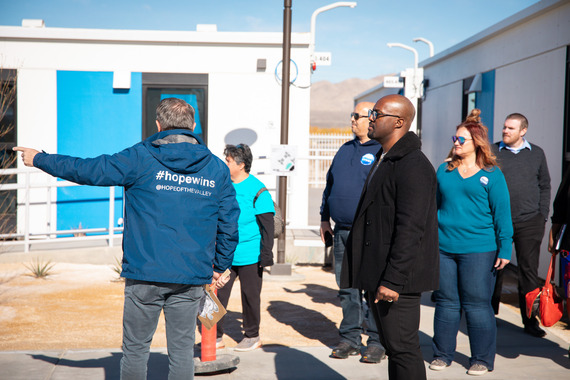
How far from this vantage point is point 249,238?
5.09 metres

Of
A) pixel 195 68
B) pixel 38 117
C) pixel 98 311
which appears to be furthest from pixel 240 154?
pixel 38 117

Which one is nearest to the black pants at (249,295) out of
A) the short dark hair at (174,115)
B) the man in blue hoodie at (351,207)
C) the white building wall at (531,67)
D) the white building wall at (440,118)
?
the man in blue hoodie at (351,207)

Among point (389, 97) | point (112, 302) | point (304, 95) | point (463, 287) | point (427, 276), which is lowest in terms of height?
point (112, 302)

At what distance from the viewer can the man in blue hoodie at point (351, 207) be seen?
193 inches

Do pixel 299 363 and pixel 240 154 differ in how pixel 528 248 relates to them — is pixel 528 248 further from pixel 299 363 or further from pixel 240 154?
pixel 240 154

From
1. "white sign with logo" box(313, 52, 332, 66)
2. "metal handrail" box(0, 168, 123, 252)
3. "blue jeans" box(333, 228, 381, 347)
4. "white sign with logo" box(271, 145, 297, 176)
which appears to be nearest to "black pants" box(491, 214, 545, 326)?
"blue jeans" box(333, 228, 381, 347)

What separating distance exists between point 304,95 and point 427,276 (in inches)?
290

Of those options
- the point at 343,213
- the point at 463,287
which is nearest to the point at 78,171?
the point at 343,213

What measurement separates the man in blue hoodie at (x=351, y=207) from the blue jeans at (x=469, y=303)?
56 cm

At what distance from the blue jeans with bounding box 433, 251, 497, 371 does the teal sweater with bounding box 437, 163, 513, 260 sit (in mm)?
84

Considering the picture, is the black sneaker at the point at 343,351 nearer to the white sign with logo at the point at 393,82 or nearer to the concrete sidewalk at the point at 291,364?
the concrete sidewalk at the point at 291,364

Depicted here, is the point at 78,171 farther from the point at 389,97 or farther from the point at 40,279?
the point at 40,279

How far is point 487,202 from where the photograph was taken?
451 centimetres

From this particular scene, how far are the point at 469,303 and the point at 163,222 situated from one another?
2.56 m
